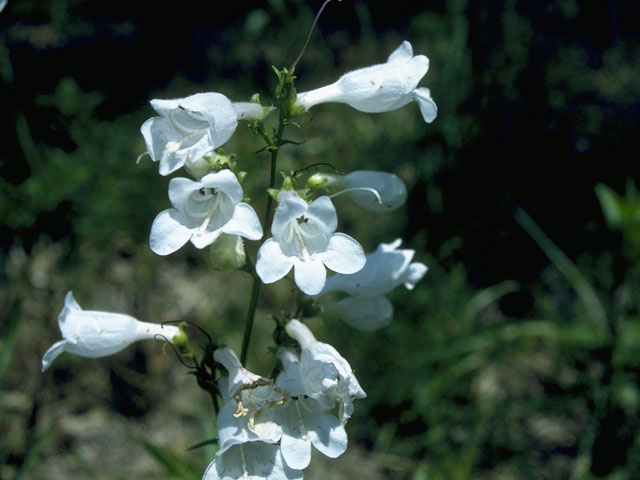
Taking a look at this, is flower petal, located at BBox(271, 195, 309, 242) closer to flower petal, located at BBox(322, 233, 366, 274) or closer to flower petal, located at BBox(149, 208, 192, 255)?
flower petal, located at BBox(322, 233, 366, 274)

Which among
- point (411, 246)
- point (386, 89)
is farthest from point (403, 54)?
point (411, 246)

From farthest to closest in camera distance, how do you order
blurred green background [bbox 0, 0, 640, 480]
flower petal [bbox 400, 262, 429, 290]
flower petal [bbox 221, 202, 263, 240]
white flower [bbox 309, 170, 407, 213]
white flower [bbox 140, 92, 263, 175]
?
1. blurred green background [bbox 0, 0, 640, 480]
2. flower petal [bbox 400, 262, 429, 290]
3. white flower [bbox 309, 170, 407, 213]
4. white flower [bbox 140, 92, 263, 175]
5. flower petal [bbox 221, 202, 263, 240]

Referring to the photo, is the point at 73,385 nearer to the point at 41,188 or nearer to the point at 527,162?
the point at 41,188

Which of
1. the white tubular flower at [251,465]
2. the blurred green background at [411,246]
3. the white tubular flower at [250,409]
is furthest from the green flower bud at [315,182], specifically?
the blurred green background at [411,246]

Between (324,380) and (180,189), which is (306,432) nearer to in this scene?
(324,380)

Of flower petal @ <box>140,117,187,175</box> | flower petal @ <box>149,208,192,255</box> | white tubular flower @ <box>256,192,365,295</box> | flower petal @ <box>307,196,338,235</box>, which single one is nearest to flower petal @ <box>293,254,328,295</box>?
white tubular flower @ <box>256,192,365,295</box>
